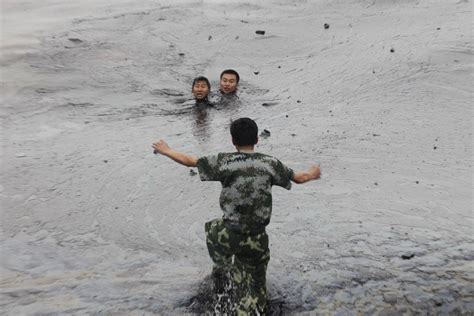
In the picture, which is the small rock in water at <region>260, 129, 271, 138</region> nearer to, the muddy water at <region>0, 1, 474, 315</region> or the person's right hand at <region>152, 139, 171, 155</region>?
the muddy water at <region>0, 1, 474, 315</region>

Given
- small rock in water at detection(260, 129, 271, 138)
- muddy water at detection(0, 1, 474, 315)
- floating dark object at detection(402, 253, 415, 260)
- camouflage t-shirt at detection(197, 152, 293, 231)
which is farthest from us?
small rock in water at detection(260, 129, 271, 138)

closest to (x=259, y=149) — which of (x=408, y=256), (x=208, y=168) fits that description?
(x=408, y=256)

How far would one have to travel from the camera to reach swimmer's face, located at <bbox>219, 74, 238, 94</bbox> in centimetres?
972

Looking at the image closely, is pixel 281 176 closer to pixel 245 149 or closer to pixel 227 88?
pixel 245 149

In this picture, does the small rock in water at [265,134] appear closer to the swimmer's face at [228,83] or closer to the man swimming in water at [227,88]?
the man swimming in water at [227,88]

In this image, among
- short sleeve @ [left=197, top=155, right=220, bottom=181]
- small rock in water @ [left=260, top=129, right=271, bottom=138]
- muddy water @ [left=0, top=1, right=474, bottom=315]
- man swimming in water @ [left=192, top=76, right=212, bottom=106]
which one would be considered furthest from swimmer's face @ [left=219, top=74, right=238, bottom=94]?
short sleeve @ [left=197, top=155, right=220, bottom=181]

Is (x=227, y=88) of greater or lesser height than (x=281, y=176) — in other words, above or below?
above

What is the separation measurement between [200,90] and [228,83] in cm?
67

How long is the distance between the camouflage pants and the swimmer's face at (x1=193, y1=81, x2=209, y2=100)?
5.60 meters

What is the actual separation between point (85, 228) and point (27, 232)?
587mm

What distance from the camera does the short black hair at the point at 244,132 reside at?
12.5ft

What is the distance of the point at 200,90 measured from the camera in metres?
9.32

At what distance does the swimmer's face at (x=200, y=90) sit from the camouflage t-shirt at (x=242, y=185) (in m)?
5.64

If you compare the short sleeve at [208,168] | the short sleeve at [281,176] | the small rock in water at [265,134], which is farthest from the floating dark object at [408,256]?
the small rock in water at [265,134]
